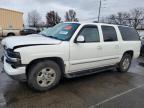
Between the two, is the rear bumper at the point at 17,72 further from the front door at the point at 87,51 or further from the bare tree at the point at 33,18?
the bare tree at the point at 33,18

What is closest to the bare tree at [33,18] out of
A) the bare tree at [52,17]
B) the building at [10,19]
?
the bare tree at [52,17]

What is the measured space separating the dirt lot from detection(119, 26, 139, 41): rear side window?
171cm

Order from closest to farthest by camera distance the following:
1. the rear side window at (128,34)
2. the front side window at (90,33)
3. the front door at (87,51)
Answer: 1. the front door at (87,51)
2. the front side window at (90,33)
3. the rear side window at (128,34)

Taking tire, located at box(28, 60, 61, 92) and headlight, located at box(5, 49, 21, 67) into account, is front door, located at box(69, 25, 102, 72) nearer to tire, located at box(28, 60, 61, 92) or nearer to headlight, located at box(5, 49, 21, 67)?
tire, located at box(28, 60, 61, 92)

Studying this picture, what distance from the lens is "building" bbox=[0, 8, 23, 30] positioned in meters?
20.4

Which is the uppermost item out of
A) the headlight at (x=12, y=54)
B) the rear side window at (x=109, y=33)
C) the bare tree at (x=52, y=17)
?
the bare tree at (x=52, y=17)

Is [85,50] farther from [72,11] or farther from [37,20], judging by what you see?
[37,20]

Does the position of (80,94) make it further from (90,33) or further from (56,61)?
(90,33)

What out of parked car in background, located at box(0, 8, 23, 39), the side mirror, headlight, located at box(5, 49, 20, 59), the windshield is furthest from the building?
the side mirror

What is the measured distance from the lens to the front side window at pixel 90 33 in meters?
4.97

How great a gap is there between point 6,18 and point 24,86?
59.6 feet

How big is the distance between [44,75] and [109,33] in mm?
2739

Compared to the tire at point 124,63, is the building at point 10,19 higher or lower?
higher

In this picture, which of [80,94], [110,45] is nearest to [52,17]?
[110,45]
